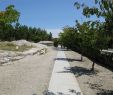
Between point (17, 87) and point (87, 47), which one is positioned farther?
point (87, 47)

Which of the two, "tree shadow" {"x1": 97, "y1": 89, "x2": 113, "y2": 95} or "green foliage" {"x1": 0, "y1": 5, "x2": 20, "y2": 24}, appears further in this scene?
"green foliage" {"x1": 0, "y1": 5, "x2": 20, "y2": 24}

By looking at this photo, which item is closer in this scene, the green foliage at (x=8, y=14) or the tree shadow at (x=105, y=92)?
the tree shadow at (x=105, y=92)

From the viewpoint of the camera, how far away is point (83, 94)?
1171cm

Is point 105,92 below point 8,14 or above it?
below

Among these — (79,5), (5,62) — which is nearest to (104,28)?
(79,5)

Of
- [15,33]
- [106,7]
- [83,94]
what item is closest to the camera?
[106,7]

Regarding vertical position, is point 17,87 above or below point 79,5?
below

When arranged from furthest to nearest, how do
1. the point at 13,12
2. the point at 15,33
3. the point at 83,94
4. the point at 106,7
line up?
the point at 15,33 → the point at 13,12 → the point at 83,94 → the point at 106,7

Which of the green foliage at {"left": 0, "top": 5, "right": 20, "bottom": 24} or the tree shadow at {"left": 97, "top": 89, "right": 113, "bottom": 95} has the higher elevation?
the green foliage at {"left": 0, "top": 5, "right": 20, "bottom": 24}

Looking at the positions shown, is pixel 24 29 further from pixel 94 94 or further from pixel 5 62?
pixel 94 94

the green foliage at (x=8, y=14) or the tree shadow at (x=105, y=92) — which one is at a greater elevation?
the green foliage at (x=8, y=14)

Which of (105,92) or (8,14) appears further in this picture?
(8,14)

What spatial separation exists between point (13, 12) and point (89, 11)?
12189 mm

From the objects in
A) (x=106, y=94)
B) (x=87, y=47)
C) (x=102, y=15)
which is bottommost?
(x=106, y=94)
